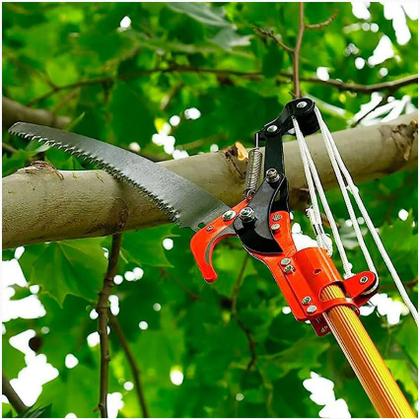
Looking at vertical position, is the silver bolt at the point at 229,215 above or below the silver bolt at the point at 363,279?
above

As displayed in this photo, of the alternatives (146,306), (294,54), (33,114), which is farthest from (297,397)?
(33,114)

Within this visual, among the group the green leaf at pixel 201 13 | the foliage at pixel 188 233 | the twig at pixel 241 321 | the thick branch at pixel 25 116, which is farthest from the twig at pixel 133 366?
the green leaf at pixel 201 13

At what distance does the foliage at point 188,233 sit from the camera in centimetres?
155

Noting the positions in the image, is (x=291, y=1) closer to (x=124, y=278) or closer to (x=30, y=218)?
(x=124, y=278)

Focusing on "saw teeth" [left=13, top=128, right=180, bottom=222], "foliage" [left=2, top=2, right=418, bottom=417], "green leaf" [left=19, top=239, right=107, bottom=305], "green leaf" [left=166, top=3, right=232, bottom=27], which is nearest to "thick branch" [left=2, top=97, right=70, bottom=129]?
"foliage" [left=2, top=2, right=418, bottom=417]

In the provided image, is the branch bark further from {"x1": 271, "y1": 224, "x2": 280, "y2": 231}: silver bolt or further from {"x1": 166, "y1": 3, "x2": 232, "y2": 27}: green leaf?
{"x1": 166, "y1": 3, "x2": 232, "y2": 27}: green leaf

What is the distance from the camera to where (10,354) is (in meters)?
1.60

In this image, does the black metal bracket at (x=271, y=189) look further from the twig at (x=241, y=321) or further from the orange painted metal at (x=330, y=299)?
the twig at (x=241, y=321)

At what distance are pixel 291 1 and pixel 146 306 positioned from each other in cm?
62

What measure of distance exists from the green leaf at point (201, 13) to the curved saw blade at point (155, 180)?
0.58m

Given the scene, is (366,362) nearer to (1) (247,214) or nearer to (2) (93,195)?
(1) (247,214)

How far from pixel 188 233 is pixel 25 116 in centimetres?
41

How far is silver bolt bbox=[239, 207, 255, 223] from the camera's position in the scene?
784 mm

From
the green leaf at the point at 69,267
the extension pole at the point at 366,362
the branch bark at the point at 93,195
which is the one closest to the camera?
the extension pole at the point at 366,362
